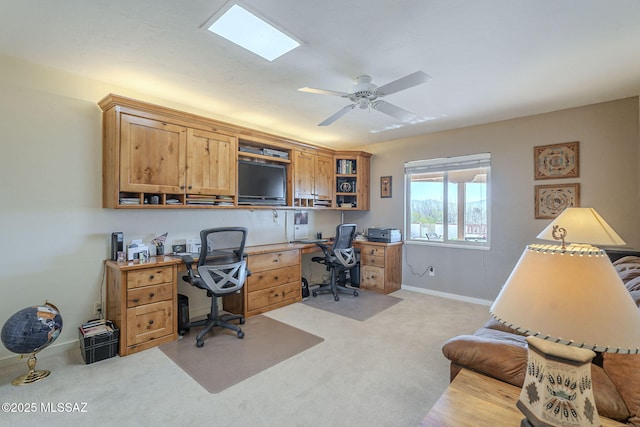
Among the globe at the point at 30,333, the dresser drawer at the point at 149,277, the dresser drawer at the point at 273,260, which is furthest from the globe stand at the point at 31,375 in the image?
the dresser drawer at the point at 273,260

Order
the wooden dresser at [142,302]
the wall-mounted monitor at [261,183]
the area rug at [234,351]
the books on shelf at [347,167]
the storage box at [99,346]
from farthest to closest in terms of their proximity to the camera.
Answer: the books on shelf at [347,167] < the wall-mounted monitor at [261,183] < the wooden dresser at [142,302] < the storage box at [99,346] < the area rug at [234,351]

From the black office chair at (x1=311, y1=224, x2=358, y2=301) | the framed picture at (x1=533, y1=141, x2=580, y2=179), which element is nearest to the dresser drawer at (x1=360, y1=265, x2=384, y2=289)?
the black office chair at (x1=311, y1=224, x2=358, y2=301)

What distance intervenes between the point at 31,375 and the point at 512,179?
534 cm

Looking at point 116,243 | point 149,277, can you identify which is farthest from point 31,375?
point 116,243

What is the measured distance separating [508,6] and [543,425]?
214 cm

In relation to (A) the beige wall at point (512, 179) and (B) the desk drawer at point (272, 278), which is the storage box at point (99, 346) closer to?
(B) the desk drawer at point (272, 278)

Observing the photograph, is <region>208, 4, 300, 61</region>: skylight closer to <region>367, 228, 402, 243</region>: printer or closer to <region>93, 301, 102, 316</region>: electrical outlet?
<region>93, 301, 102, 316</region>: electrical outlet

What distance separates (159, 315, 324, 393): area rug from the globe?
0.85 metres

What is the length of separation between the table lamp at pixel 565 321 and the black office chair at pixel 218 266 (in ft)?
8.35

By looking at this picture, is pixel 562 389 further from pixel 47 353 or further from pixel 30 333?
pixel 47 353

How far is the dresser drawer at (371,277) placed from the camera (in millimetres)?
4586

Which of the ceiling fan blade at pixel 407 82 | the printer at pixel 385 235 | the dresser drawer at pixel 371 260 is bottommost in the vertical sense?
the dresser drawer at pixel 371 260

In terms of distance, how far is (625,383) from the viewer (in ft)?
3.81

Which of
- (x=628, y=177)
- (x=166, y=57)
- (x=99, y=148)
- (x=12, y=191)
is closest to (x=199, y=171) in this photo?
(x=99, y=148)
